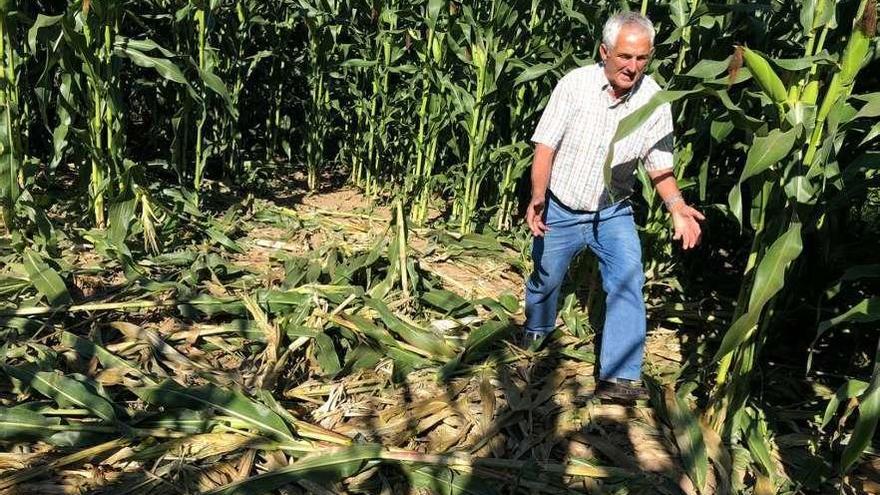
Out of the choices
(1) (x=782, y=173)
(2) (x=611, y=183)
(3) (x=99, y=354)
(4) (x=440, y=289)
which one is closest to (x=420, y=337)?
(4) (x=440, y=289)

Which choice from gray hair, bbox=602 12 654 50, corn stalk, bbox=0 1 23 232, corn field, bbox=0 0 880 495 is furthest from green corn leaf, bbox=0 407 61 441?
gray hair, bbox=602 12 654 50

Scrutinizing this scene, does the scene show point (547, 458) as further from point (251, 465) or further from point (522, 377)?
point (251, 465)

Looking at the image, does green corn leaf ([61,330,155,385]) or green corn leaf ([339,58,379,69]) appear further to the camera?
green corn leaf ([339,58,379,69])

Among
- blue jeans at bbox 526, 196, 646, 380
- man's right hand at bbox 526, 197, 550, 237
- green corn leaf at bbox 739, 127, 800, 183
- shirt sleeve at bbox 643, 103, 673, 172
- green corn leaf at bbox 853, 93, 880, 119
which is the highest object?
green corn leaf at bbox 853, 93, 880, 119

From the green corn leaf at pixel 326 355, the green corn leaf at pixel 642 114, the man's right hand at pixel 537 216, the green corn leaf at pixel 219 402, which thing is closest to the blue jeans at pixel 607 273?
the man's right hand at pixel 537 216

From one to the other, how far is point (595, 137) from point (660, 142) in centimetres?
28

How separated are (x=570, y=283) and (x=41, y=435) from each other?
2858 mm

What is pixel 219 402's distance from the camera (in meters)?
2.68

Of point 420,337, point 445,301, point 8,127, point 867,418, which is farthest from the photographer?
point 445,301

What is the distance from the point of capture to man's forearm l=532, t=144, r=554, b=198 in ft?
10.4

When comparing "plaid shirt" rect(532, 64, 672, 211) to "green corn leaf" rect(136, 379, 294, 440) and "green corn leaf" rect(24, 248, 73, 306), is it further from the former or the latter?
"green corn leaf" rect(24, 248, 73, 306)

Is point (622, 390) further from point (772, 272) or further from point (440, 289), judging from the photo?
point (440, 289)

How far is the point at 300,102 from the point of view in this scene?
7.12 m

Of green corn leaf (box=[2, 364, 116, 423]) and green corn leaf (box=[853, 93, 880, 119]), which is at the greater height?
green corn leaf (box=[853, 93, 880, 119])
